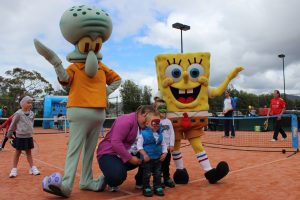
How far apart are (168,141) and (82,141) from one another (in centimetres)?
122

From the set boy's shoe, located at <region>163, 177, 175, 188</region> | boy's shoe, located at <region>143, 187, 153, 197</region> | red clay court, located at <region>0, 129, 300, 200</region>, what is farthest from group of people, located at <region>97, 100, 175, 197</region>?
boy's shoe, located at <region>163, 177, 175, 188</region>

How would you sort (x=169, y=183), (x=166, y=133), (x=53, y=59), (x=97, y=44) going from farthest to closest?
(x=169, y=183), (x=166, y=133), (x=97, y=44), (x=53, y=59)

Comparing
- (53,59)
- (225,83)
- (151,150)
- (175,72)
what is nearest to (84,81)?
(53,59)

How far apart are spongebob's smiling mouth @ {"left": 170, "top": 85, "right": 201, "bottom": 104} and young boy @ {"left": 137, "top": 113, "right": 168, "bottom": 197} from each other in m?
0.98

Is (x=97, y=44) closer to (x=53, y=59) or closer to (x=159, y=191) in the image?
(x=53, y=59)

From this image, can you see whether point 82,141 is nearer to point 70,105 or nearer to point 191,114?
point 70,105

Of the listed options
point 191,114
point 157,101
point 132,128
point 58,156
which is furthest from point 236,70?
point 58,156

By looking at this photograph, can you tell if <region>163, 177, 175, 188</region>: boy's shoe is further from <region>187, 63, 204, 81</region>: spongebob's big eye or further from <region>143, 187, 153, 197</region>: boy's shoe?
<region>187, 63, 204, 81</region>: spongebob's big eye

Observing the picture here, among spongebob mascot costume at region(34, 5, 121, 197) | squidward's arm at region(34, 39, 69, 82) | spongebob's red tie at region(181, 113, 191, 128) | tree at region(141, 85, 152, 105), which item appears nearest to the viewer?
squidward's arm at region(34, 39, 69, 82)

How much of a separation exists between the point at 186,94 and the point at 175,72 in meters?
0.39

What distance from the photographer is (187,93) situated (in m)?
5.45

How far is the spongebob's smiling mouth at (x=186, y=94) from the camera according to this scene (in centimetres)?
545

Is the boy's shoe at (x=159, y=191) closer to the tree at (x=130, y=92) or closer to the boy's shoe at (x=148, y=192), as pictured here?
the boy's shoe at (x=148, y=192)

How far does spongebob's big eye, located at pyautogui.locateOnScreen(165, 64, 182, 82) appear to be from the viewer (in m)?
5.46
